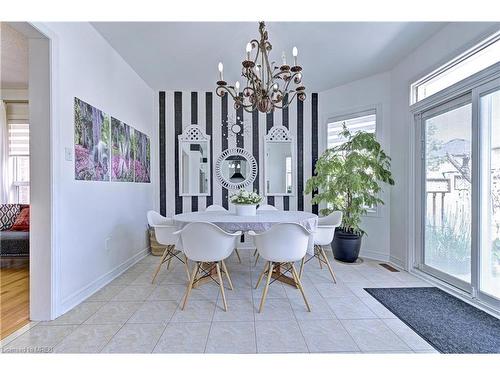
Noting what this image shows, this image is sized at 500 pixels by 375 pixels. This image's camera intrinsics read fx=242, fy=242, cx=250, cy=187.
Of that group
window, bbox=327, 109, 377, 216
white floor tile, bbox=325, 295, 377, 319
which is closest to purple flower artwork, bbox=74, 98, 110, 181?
white floor tile, bbox=325, 295, 377, 319

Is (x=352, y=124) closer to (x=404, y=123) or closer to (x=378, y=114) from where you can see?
(x=378, y=114)

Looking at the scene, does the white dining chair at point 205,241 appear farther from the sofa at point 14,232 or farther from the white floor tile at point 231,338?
the sofa at point 14,232

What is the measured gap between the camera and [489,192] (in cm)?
226

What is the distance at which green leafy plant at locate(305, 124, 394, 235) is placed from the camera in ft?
10.9

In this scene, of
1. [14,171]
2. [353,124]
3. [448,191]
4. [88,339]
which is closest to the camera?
[88,339]

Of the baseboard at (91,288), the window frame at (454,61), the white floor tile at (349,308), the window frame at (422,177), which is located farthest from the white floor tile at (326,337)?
the window frame at (454,61)

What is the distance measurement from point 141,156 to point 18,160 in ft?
8.73

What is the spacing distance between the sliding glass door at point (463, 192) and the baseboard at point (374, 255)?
0.56 metres

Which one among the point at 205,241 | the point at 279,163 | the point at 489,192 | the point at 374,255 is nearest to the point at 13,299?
the point at 205,241

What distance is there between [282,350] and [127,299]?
163 cm
